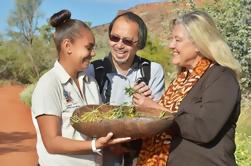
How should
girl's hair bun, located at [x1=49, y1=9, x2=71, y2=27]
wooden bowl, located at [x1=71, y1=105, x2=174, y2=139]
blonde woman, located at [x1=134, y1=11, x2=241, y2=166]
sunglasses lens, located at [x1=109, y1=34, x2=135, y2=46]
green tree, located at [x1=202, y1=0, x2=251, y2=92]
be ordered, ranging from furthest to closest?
green tree, located at [x1=202, y1=0, x2=251, y2=92] < sunglasses lens, located at [x1=109, y1=34, x2=135, y2=46] < girl's hair bun, located at [x1=49, y1=9, x2=71, y2=27] < blonde woman, located at [x1=134, y1=11, x2=241, y2=166] < wooden bowl, located at [x1=71, y1=105, x2=174, y2=139]

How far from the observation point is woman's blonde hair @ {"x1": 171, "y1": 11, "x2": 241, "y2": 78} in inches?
134

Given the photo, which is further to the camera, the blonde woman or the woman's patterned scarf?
the woman's patterned scarf

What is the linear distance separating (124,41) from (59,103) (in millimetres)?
691

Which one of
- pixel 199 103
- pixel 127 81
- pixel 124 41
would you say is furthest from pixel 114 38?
pixel 199 103

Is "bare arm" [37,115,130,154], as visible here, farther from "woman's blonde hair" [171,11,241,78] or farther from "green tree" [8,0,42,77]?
"green tree" [8,0,42,77]

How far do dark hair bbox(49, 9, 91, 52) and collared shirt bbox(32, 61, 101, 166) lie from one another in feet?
0.48

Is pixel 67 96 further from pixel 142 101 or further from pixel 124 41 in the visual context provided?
pixel 124 41

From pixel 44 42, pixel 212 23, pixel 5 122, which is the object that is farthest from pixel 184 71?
pixel 44 42

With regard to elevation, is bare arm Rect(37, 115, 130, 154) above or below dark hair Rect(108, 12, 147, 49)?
below

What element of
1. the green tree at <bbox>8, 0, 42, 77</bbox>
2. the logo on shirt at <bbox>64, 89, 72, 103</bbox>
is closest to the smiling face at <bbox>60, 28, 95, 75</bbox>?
the logo on shirt at <bbox>64, 89, 72, 103</bbox>

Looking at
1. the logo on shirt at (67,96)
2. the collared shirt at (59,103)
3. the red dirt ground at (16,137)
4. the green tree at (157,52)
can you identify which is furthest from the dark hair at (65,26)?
the green tree at (157,52)

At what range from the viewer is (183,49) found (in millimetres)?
3477

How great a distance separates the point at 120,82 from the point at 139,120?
81 centimetres

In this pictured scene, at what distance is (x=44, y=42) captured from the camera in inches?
1781
